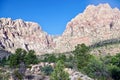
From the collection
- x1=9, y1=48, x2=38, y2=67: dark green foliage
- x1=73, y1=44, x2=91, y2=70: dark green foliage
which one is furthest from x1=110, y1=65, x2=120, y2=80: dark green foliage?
x1=9, y1=48, x2=38, y2=67: dark green foliage

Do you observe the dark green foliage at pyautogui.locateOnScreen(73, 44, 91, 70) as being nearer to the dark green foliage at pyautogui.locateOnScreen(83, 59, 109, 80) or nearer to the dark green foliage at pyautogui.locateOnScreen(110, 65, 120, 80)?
the dark green foliage at pyautogui.locateOnScreen(83, 59, 109, 80)

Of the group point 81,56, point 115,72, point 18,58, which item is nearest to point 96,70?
point 115,72

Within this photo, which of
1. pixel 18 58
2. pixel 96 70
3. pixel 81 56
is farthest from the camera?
pixel 18 58

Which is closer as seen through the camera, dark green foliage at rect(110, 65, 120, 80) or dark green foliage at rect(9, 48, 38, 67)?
dark green foliage at rect(110, 65, 120, 80)

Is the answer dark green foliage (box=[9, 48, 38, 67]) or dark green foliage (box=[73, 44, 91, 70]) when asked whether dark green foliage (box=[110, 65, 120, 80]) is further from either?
dark green foliage (box=[9, 48, 38, 67])

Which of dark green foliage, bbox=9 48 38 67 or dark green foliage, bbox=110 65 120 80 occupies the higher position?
dark green foliage, bbox=9 48 38 67

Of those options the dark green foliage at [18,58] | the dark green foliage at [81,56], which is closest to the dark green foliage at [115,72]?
the dark green foliage at [81,56]

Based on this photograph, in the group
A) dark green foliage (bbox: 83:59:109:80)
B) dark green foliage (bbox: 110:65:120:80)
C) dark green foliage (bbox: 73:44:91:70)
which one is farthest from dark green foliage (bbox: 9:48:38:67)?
dark green foliage (bbox: 110:65:120:80)

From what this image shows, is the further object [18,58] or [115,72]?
[18,58]

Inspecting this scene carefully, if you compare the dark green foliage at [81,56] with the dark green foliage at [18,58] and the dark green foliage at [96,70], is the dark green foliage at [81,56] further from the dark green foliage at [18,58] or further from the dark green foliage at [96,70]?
the dark green foliage at [18,58]

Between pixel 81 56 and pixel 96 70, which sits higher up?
pixel 81 56

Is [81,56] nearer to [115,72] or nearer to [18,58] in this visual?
[115,72]

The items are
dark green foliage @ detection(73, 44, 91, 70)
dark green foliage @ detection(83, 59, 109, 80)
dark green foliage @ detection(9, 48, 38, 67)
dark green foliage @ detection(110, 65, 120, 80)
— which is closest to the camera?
dark green foliage @ detection(83, 59, 109, 80)

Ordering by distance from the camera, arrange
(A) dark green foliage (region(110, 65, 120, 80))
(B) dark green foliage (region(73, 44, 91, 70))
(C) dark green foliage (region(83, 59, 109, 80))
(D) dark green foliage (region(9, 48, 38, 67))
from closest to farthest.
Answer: (C) dark green foliage (region(83, 59, 109, 80)) → (A) dark green foliage (region(110, 65, 120, 80)) → (B) dark green foliage (region(73, 44, 91, 70)) → (D) dark green foliage (region(9, 48, 38, 67))
